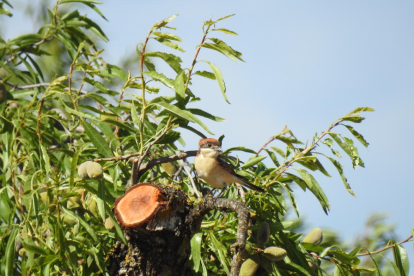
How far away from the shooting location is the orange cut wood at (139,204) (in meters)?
2.96

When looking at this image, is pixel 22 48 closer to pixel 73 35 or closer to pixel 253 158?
pixel 73 35

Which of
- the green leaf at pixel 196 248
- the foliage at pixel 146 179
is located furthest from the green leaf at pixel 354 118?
the green leaf at pixel 196 248

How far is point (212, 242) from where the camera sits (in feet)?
10.7

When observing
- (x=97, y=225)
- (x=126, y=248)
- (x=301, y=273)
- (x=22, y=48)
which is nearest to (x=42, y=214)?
(x=97, y=225)

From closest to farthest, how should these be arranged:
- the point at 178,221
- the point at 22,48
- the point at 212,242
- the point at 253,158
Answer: the point at 178,221
the point at 212,242
the point at 253,158
the point at 22,48

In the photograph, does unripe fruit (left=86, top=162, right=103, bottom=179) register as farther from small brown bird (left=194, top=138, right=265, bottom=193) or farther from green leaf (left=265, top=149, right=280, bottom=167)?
green leaf (left=265, top=149, right=280, bottom=167)

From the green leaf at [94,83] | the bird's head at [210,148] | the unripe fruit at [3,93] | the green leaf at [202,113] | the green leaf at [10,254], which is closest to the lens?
the green leaf at [202,113]

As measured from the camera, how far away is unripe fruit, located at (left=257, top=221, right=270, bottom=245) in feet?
10.3

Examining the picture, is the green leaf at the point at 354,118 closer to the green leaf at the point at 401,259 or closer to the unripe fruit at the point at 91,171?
the green leaf at the point at 401,259

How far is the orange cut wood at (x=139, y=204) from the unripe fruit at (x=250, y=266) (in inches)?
20.1

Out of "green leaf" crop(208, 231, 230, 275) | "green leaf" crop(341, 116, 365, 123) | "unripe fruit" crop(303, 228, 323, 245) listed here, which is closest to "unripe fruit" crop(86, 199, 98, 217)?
"green leaf" crop(208, 231, 230, 275)

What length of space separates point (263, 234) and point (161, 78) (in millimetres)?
962

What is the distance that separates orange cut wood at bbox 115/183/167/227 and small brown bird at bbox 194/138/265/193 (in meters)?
0.71

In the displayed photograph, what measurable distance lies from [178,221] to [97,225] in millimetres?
791
